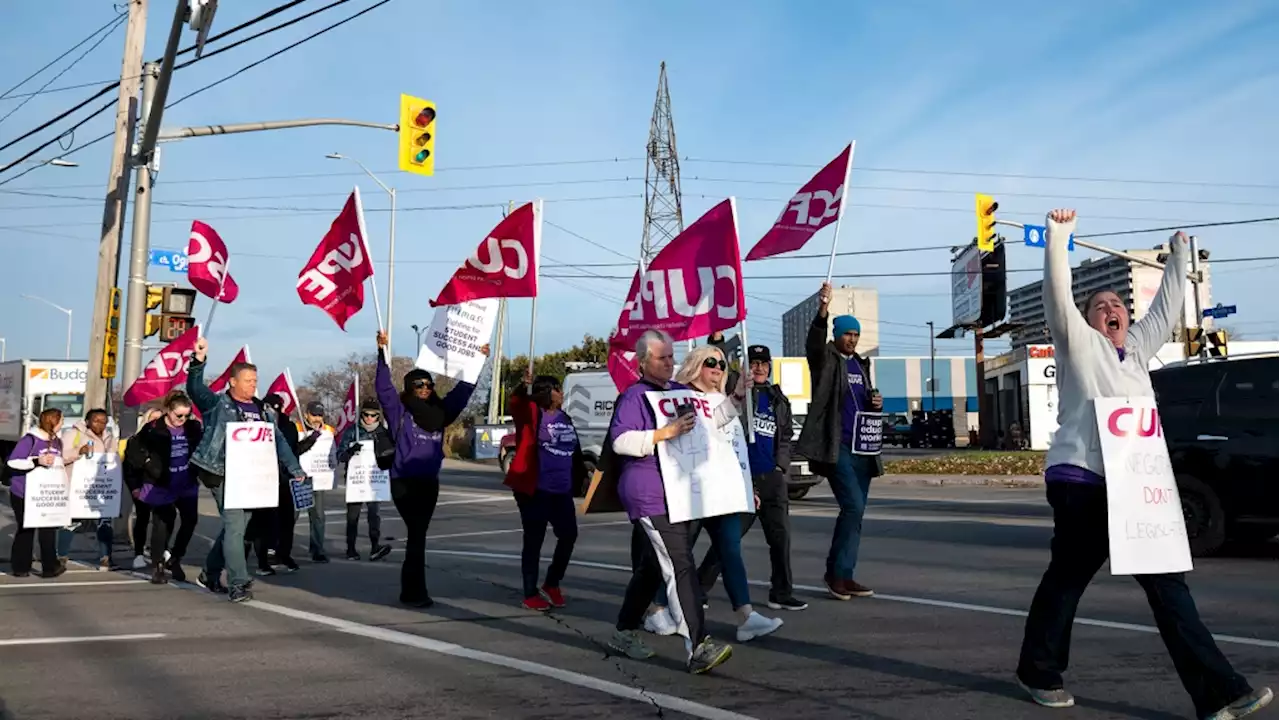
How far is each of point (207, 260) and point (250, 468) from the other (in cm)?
591

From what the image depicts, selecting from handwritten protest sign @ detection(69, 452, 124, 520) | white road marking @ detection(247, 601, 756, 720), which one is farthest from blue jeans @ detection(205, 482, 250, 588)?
handwritten protest sign @ detection(69, 452, 124, 520)

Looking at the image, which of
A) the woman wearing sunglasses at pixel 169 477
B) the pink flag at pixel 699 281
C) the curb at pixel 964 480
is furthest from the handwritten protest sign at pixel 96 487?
the curb at pixel 964 480

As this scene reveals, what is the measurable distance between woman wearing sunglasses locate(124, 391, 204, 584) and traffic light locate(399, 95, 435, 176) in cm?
621

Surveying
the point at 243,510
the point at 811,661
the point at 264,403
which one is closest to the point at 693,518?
the point at 811,661

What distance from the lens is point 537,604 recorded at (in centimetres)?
804

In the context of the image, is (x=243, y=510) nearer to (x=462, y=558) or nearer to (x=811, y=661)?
(x=462, y=558)

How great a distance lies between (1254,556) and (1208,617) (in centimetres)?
369

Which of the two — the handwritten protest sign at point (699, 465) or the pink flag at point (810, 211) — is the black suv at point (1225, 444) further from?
the handwritten protest sign at point (699, 465)

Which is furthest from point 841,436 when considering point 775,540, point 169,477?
point 169,477

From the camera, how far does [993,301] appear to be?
1454 inches

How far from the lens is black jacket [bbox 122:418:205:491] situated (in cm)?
1088

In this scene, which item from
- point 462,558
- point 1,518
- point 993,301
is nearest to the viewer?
point 462,558

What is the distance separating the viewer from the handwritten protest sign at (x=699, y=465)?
5.90 metres

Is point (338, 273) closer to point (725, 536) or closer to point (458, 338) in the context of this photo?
point (458, 338)
